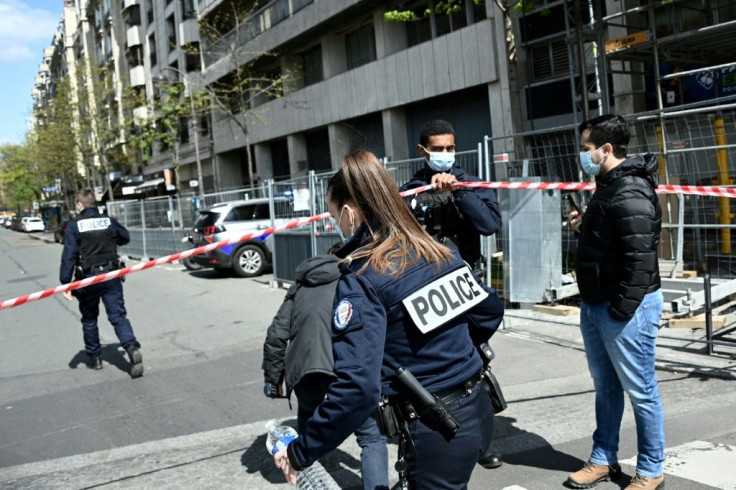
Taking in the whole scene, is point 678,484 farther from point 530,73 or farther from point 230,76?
point 230,76

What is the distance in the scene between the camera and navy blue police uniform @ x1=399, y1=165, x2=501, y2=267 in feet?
13.7

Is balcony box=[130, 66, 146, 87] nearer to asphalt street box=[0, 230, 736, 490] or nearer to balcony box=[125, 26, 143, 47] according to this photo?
balcony box=[125, 26, 143, 47]

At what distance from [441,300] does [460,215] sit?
6.91 ft

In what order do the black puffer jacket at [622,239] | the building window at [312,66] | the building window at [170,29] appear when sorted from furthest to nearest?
the building window at [170,29] < the building window at [312,66] < the black puffer jacket at [622,239]

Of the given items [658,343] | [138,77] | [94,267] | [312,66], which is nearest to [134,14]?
[138,77]

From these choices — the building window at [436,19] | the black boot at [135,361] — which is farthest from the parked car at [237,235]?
the black boot at [135,361]

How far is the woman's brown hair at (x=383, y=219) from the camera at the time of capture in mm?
2211

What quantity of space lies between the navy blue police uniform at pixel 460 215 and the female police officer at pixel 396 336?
184 cm

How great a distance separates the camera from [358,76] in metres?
23.0

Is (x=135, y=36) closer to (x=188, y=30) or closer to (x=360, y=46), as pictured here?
(x=188, y=30)

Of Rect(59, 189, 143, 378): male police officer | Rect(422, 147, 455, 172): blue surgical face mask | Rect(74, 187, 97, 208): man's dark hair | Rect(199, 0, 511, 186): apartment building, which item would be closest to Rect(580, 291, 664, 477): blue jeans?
Rect(422, 147, 455, 172): blue surgical face mask

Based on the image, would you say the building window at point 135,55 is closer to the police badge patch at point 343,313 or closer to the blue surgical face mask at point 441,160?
the blue surgical face mask at point 441,160

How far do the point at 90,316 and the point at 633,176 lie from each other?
5.99 meters

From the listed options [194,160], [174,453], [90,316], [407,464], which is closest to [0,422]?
[90,316]
